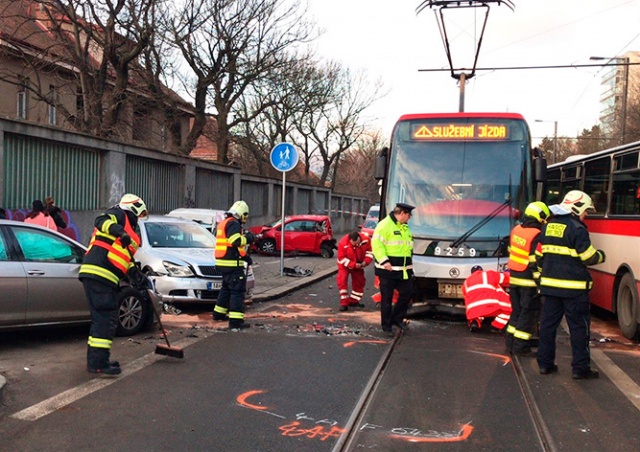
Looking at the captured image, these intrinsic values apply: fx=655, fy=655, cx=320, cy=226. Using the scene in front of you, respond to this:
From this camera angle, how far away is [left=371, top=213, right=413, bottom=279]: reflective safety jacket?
864 centimetres

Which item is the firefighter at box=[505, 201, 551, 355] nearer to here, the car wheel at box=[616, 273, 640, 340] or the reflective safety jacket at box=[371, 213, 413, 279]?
the reflective safety jacket at box=[371, 213, 413, 279]

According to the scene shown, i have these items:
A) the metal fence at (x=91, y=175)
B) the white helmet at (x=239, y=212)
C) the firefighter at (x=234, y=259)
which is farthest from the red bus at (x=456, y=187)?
the metal fence at (x=91, y=175)

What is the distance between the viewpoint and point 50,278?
7566 millimetres

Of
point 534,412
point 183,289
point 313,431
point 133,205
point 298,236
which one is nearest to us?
point 313,431

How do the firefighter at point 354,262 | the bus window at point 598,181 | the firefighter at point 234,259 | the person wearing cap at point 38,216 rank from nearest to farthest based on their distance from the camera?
the firefighter at point 234,259, the bus window at point 598,181, the firefighter at point 354,262, the person wearing cap at point 38,216

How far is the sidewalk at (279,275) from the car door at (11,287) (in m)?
4.99

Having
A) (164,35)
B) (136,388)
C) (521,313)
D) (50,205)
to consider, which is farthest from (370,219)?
(136,388)

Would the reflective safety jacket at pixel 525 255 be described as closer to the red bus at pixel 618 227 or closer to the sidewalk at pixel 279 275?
the red bus at pixel 618 227

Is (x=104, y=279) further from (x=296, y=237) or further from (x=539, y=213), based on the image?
(x=296, y=237)

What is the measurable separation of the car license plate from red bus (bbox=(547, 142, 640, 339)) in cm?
225

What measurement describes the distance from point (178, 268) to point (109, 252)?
392 centimetres

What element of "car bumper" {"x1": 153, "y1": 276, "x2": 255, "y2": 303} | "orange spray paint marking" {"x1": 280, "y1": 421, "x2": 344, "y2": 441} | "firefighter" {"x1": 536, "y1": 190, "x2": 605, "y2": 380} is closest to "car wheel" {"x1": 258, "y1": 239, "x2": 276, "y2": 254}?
"car bumper" {"x1": 153, "y1": 276, "x2": 255, "y2": 303}

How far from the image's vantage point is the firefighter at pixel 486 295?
8.62 metres

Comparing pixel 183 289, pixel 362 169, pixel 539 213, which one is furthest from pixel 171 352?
pixel 362 169
